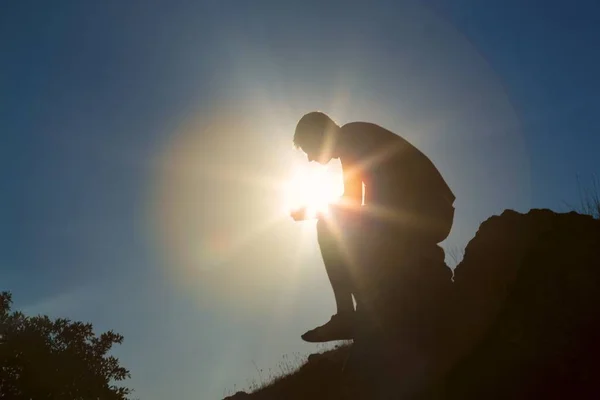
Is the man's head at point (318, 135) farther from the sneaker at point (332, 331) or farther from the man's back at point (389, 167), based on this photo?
the sneaker at point (332, 331)

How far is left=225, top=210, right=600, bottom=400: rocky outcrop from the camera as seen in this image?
109 inches

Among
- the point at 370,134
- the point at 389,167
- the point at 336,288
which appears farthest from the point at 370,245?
the point at 370,134

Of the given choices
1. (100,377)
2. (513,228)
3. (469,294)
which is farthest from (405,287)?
(100,377)

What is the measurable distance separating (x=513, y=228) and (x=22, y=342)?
14.0 metres

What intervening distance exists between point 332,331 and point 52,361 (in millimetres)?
12294

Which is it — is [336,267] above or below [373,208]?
below

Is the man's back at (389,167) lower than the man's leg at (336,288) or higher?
higher

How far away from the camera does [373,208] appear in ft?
12.5

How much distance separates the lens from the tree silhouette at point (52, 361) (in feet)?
39.3

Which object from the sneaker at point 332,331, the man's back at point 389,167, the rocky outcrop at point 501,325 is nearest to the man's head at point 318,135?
the man's back at point 389,167

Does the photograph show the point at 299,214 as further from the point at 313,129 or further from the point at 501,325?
the point at 501,325

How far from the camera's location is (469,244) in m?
3.80

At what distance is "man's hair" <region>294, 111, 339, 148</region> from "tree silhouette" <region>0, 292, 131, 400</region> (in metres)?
12.1

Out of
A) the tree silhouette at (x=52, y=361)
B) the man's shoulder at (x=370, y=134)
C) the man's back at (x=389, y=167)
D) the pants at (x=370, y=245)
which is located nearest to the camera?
the pants at (x=370, y=245)
